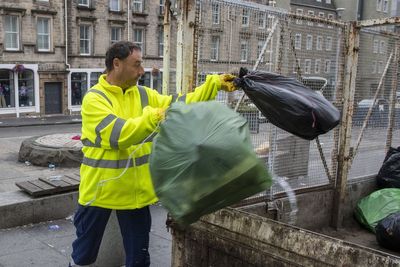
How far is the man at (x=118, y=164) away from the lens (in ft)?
9.36

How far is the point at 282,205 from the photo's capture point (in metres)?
3.94

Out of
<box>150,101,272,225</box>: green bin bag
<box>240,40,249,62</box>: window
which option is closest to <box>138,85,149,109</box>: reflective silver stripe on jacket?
<box>240,40,249,62</box>: window

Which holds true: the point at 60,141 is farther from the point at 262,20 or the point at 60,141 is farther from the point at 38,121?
the point at 38,121

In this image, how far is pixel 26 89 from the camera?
2408 centimetres

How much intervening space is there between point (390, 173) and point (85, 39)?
23.2 metres

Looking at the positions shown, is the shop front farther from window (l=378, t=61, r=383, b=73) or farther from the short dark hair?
the short dark hair

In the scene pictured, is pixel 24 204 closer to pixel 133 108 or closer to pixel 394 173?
pixel 133 108

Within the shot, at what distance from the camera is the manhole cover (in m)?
9.07

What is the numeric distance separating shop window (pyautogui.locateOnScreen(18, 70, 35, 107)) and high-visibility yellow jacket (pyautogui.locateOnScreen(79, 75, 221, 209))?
22.4 m

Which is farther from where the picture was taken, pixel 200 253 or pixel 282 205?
pixel 282 205

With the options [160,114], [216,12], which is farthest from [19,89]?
[160,114]

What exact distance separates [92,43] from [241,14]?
938 inches

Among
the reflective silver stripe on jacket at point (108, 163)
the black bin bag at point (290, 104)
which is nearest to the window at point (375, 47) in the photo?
the black bin bag at point (290, 104)

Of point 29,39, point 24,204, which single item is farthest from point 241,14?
point 29,39
